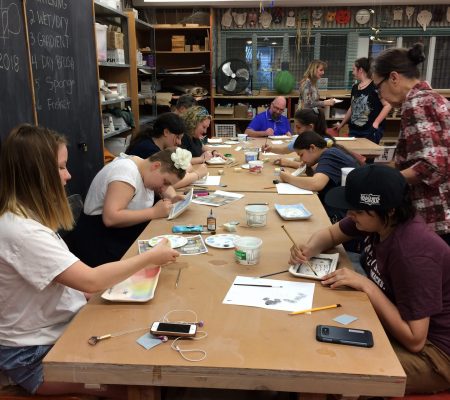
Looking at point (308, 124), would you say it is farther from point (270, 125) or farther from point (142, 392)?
point (142, 392)

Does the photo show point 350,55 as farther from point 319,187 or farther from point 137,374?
point 137,374

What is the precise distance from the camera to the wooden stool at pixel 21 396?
1.42 meters

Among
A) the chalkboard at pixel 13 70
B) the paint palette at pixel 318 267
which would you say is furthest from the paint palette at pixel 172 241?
the chalkboard at pixel 13 70

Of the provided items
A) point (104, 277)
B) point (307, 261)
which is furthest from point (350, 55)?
point (104, 277)

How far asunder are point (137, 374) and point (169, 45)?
731 centimetres

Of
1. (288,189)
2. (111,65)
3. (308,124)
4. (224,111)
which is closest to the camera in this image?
(288,189)

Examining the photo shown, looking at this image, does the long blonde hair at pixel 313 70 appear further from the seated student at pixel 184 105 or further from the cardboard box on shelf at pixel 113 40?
the cardboard box on shelf at pixel 113 40

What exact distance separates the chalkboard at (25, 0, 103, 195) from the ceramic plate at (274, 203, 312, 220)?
2.00 metres

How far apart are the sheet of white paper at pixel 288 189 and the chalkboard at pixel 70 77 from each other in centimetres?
187

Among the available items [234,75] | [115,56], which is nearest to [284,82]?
[234,75]

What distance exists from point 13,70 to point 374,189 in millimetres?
2519

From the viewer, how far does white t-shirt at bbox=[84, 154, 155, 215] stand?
239 centimetres

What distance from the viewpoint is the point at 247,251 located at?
176 cm

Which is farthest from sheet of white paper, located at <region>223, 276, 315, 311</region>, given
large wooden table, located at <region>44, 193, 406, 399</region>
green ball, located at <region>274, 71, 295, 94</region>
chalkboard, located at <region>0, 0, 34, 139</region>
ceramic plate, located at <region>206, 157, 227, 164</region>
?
green ball, located at <region>274, 71, 295, 94</region>
